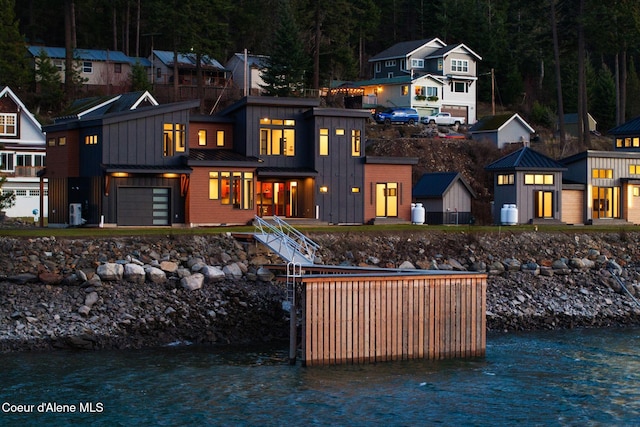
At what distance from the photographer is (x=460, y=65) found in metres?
97.2

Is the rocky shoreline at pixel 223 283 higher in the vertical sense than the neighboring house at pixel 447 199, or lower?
lower

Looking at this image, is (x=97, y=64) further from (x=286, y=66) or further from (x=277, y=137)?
(x=277, y=137)

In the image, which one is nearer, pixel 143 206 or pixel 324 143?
pixel 143 206

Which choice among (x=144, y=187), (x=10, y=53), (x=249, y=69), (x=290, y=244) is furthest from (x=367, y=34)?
(x=290, y=244)

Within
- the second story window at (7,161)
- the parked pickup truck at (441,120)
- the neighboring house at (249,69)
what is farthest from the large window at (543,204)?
the neighboring house at (249,69)

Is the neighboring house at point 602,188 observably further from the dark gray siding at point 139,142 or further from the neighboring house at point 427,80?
the neighboring house at point 427,80

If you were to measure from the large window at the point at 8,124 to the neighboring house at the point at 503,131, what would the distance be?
3736 centimetres

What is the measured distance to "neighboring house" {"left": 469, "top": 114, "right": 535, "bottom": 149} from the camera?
80.1 m

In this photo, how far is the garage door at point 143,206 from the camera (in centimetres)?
4375

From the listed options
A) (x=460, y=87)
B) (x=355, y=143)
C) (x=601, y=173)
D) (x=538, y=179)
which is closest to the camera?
(x=355, y=143)

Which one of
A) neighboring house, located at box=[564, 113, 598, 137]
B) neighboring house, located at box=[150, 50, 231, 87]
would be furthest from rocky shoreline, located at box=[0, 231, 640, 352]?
neighboring house, located at box=[564, 113, 598, 137]

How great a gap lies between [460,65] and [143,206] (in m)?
59.6

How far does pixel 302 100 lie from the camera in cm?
4938

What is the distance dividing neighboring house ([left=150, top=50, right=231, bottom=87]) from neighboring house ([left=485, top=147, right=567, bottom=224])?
4292cm
